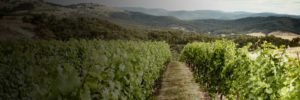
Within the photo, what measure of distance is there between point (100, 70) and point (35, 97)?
2.45 metres

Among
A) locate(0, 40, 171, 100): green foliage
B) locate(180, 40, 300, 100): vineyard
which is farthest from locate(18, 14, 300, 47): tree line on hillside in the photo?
locate(180, 40, 300, 100): vineyard

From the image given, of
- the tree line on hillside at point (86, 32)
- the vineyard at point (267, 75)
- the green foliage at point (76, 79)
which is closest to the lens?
the green foliage at point (76, 79)

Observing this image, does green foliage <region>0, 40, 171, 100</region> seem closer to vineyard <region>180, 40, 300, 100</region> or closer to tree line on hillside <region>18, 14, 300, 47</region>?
vineyard <region>180, 40, 300, 100</region>

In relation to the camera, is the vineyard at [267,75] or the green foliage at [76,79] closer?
the green foliage at [76,79]

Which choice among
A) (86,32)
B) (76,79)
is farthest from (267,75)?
(86,32)

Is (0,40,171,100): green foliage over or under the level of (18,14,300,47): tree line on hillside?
over

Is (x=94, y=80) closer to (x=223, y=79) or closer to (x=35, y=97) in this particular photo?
(x=35, y=97)

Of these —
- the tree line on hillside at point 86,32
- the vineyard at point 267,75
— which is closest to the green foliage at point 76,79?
the vineyard at point 267,75

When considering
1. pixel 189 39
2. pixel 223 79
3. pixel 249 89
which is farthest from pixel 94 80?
pixel 189 39

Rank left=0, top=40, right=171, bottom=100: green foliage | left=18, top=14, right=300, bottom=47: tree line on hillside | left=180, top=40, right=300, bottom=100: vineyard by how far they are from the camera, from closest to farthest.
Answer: left=0, top=40, right=171, bottom=100: green foliage, left=180, top=40, right=300, bottom=100: vineyard, left=18, top=14, right=300, bottom=47: tree line on hillside

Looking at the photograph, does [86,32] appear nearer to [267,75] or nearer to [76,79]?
[267,75]

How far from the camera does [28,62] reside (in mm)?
18203

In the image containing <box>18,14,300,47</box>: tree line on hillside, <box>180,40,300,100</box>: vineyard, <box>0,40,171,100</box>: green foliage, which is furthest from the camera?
<box>18,14,300,47</box>: tree line on hillside

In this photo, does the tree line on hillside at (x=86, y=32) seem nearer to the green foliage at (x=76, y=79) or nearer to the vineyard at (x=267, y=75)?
the green foliage at (x=76, y=79)
